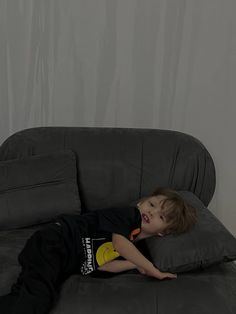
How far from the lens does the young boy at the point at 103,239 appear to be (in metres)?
1.55

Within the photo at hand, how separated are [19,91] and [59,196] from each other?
899 millimetres

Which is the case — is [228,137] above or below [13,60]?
below

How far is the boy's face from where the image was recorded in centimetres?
166

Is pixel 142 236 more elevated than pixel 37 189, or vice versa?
pixel 37 189

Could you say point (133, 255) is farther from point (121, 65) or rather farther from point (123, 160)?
point (121, 65)

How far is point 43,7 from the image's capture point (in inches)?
93.7

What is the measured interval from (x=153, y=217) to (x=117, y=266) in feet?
0.80

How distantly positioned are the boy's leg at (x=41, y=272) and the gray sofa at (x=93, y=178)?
0.24 ft

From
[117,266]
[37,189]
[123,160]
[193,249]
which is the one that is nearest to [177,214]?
[193,249]

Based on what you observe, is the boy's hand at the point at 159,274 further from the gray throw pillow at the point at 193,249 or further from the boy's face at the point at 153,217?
the boy's face at the point at 153,217

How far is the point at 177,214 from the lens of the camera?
1640 mm

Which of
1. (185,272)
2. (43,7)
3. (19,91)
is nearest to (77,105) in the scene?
(19,91)

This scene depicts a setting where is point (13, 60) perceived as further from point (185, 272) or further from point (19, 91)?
point (185, 272)

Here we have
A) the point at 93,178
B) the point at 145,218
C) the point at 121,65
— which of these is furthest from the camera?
the point at 121,65
